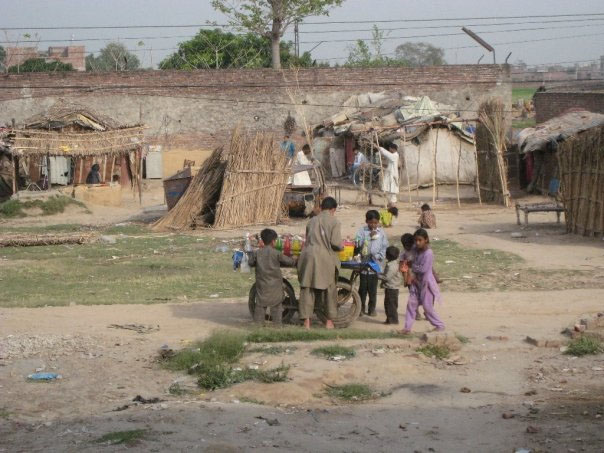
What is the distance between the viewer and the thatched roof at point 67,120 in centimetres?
3150

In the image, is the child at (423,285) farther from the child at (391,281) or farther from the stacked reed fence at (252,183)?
the stacked reed fence at (252,183)

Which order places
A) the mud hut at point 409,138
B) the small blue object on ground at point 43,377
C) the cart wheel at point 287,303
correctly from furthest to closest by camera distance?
1. the mud hut at point 409,138
2. the cart wheel at point 287,303
3. the small blue object on ground at point 43,377

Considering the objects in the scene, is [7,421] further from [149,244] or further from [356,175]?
[356,175]

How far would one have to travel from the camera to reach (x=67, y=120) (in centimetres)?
3194

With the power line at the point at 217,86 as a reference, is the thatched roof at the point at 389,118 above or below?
below

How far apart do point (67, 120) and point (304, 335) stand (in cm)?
2320

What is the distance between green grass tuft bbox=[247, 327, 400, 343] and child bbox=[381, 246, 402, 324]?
703 mm

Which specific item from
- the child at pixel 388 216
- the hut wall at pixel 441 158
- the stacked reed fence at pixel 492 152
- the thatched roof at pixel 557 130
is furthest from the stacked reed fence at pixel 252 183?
the hut wall at pixel 441 158

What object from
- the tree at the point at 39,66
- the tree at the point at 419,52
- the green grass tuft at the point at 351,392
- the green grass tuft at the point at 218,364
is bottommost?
the green grass tuft at the point at 351,392

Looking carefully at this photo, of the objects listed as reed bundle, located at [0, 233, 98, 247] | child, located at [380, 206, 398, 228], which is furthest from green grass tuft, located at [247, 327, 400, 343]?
child, located at [380, 206, 398, 228]

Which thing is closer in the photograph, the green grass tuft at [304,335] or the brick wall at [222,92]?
the green grass tuft at [304,335]

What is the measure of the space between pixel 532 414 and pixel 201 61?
3998 centimetres

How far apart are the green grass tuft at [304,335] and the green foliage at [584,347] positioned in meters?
1.82

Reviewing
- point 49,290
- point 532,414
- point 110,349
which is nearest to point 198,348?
point 110,349
